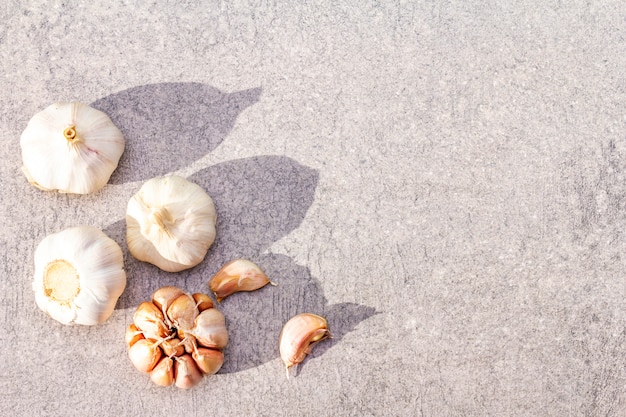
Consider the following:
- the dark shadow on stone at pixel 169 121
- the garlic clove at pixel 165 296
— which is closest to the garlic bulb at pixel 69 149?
the dark shadow on stone at pixel 169 121

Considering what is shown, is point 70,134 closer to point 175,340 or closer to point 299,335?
point 175,340

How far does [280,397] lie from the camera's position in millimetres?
1909

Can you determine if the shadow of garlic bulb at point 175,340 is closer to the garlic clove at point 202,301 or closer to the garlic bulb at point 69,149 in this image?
the garlic clove at point 202,301

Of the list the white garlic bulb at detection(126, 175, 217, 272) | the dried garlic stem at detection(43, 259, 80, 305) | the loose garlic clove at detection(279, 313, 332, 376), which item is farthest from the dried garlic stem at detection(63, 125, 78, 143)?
the loose garlic clove at detection(279, 313, 332, 376)

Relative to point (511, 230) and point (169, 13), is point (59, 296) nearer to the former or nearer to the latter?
point (169, 13)

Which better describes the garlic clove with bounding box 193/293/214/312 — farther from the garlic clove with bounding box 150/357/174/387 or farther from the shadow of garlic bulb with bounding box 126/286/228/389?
the garlic clove with bounding box 150/357/174/387

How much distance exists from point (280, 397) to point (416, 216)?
2.25 feet

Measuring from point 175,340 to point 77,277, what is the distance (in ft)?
1.05

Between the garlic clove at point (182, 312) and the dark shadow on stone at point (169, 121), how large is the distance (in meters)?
0.43

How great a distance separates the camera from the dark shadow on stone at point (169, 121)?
78.2 inches

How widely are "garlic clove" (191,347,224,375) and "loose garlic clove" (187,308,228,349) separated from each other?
0.02 m

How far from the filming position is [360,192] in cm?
198

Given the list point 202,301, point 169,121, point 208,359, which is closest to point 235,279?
point 202,301

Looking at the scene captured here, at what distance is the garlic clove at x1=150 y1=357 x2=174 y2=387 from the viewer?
69.9 inches
